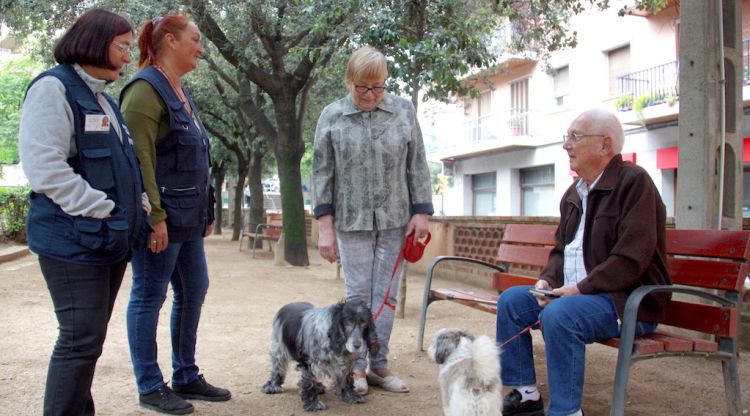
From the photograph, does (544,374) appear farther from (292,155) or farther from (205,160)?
(292,155)

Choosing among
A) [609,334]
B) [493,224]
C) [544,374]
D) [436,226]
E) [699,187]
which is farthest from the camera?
[436,226]

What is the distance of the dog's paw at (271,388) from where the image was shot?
4070 mm

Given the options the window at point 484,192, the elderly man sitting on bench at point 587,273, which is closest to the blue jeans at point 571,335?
the elderly man sitting on bench at point 587,273

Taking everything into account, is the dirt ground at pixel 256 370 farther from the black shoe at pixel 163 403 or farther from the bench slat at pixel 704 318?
the bench slat at pixel 704 318

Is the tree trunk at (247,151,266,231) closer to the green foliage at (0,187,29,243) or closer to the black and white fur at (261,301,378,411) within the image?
Result: the green foliage at (0,187,29,243)

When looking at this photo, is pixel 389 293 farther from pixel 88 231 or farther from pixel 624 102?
pixel 624 102

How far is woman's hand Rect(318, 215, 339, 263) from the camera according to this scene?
403 centimetres

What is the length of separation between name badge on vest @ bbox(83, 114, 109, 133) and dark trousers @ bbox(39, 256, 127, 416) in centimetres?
56

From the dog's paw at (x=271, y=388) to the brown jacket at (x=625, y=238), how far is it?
1997mm

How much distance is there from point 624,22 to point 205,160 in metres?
19.2

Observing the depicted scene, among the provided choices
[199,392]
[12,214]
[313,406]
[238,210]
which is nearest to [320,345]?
[313,406]

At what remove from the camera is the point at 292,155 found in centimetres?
1384

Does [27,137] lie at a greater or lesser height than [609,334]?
greater

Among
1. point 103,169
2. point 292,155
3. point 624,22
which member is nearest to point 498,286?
point 103,169
